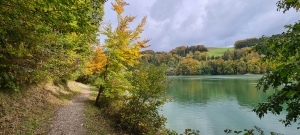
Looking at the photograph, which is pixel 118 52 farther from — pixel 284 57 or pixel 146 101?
pixel 284 57

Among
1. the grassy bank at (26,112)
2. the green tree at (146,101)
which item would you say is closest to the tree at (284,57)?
the green tree at (146,101)

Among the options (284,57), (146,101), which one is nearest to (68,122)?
(146,101)

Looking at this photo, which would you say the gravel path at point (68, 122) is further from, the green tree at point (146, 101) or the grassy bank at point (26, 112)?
the green tree at point (146, 101)

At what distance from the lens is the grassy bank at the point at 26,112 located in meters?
7.00

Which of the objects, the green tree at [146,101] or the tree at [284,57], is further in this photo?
the green tree at [146,101]

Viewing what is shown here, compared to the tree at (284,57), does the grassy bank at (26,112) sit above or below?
below

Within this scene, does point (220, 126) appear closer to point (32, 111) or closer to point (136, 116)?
point (136, 116)

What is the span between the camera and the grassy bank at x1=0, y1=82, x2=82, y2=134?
7.00 meters

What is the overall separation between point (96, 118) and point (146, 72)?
420 cm

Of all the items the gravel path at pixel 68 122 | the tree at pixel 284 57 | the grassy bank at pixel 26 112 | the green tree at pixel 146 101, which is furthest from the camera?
the green tree at pixel 146 101

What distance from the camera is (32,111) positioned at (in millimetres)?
8984

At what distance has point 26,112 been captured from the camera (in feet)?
27.8

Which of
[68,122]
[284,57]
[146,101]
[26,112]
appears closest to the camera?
[284,57]

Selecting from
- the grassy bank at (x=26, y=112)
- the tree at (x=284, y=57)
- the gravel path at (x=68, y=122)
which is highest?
the tree at (x=284, y=57)
